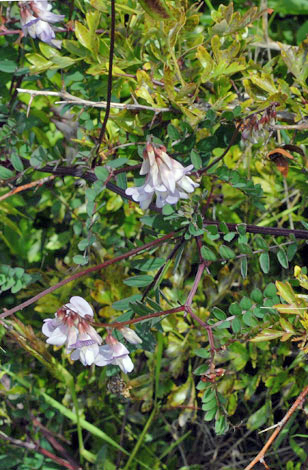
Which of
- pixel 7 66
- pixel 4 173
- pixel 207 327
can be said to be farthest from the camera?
pixel 7 66

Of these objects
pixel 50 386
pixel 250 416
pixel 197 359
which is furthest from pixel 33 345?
pixel 250 416

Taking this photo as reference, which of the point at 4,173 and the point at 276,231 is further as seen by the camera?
the point at 4,173

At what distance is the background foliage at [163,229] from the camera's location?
1.33 meters

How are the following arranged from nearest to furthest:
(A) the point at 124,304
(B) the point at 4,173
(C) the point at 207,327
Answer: (C) the point at 207,327 → (A) the point at 124,304 → (B) the point at 4,173

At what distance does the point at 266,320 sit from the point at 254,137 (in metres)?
0.42

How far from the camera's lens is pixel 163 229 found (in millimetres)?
1369

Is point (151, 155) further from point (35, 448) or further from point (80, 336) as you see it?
point (35, 448)

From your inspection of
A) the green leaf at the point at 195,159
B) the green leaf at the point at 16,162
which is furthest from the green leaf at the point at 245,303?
the green leaf at the point at 16,162

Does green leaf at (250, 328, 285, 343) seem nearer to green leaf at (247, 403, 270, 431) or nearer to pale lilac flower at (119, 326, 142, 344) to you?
pale lilac flower at (119, 326, 142, 344)

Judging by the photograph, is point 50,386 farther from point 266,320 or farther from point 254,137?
point 254,137

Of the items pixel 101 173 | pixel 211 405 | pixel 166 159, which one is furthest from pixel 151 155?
pixel 211 405

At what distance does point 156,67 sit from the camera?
56.3 inches

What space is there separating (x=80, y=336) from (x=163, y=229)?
0.36m

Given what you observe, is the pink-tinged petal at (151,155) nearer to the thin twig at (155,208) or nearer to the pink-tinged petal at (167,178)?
the pink-tinged petal at (167,178)
